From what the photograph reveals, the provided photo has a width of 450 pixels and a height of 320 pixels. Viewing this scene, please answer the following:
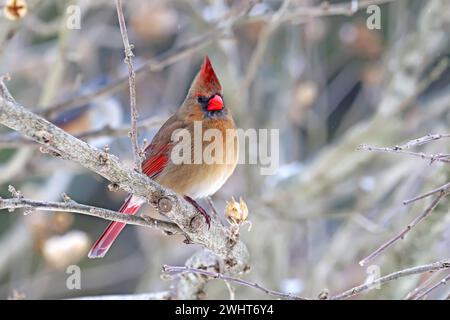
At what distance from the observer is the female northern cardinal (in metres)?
2.79

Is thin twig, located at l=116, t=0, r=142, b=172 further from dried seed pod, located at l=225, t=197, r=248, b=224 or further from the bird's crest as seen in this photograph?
the bird's crest

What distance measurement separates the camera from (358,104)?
5.73 metres

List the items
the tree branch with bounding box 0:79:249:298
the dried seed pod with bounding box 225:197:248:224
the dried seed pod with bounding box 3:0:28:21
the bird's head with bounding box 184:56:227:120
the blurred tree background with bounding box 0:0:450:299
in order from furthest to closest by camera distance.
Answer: the blurred tree background with bounding box 0:0:450:299, the bird's head with bounding box 184:56:227:120, the dried seed pod with bounding box 3:0:28:21, the dried seed pod with bounding box 225:197:248:224, the tree branch with bounding box 0:79:249:298

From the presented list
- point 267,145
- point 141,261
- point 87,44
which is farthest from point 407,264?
point 141,261

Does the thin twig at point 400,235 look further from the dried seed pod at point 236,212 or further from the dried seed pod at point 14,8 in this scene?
the dried seed pod at point 14,8

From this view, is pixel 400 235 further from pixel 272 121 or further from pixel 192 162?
pixel 272 121

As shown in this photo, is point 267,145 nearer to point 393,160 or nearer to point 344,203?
point 393,160

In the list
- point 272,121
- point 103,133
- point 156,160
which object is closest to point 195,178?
point 156,160

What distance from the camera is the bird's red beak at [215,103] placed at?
2914 mm

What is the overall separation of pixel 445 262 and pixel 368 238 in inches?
86.2

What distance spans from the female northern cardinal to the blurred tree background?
15 cm

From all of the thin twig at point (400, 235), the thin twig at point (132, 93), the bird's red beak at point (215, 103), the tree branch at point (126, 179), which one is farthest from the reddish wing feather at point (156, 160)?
the thin twig at point (400, 235)

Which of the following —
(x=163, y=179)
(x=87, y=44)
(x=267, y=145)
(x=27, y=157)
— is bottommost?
(x=163, y=179)

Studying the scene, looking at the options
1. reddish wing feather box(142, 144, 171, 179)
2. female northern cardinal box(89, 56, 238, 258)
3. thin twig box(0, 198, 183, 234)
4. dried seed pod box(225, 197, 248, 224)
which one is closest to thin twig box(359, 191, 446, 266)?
dried seed pod box(225, 197, 248, 224)
